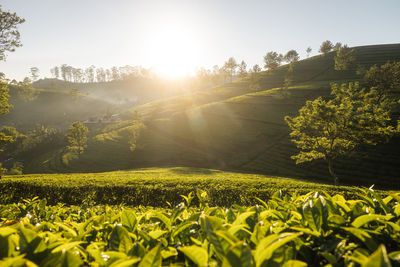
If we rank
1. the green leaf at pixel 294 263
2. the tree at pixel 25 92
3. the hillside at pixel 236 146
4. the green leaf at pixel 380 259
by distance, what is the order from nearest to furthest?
the green leaf at pixel 380 259 < the green leaf at pixel 294 263 < the hillside at pixel 236 146 < the tree at pixel 25 92

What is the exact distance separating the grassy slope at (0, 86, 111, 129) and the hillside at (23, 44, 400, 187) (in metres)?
80.2

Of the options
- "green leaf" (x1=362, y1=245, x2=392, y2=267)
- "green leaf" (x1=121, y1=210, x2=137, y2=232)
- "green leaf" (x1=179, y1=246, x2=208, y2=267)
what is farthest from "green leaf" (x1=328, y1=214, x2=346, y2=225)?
"green leaf" (x1=121, y1=210, x2=137, y2=232)

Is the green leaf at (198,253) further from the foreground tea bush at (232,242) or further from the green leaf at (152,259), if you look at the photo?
the green leaf at (152,259)

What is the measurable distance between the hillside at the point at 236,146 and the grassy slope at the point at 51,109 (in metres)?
80.2

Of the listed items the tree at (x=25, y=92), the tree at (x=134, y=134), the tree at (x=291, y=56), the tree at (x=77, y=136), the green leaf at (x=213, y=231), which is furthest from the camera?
the tree at (x=291, y=56)

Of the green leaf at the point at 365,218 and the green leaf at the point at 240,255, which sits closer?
the green leaf at the point at 240,255

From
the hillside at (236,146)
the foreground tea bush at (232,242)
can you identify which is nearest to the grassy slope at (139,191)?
the foreground tea bush at (232,242)

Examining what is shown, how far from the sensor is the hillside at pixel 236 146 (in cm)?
3384

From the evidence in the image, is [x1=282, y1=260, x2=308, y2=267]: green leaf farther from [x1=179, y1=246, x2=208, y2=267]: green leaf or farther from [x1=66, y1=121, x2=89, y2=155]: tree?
[x1=66, y1=121, x2=89, y2=155]: tree

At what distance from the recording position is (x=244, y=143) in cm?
4881

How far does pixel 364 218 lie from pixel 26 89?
176 meters

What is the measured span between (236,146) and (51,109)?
469 feet

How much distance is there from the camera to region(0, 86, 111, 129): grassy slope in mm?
120700

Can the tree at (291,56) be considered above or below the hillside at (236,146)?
above
